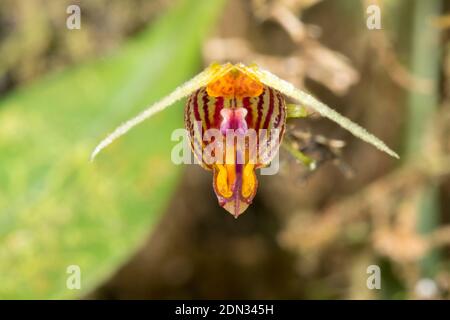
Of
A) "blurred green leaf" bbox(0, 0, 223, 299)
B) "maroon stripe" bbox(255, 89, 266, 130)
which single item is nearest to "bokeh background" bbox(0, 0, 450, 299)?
"blurred green leaf" bbox(0, 0, 223, 299)

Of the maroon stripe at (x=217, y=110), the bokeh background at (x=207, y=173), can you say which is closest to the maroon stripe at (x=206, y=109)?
the maroon stripe at (x=217, y=110)

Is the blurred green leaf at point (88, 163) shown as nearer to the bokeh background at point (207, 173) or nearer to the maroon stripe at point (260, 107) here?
the bokeh background at point (207, 173)

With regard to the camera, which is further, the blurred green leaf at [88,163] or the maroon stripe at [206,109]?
the blurred green leaf at [88,163]

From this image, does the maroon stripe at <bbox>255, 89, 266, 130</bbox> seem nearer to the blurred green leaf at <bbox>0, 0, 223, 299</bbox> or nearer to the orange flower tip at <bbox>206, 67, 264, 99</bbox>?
the orange flower tip at <bbox>206, 67, 264, 99</bbox>

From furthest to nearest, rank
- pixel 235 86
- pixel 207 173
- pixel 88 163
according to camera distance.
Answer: pixel 207 173, pixel 88 163, pixel 235 86

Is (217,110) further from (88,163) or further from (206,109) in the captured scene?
(88,163)

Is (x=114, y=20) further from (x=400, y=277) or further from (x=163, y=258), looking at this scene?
(x=400, y=277)

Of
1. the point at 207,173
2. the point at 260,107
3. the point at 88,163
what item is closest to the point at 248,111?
the point at 260,107
